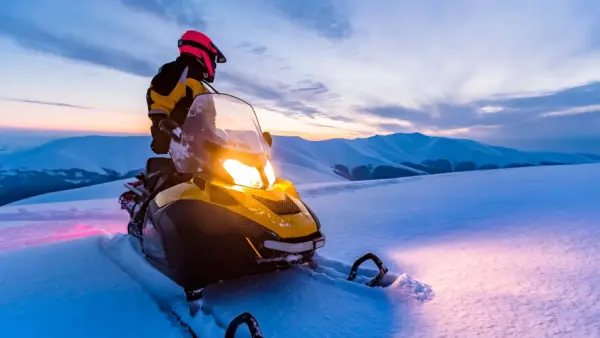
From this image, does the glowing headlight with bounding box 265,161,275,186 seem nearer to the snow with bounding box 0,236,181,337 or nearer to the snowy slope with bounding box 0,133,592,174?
the snow with bounding box 0,236,181,337

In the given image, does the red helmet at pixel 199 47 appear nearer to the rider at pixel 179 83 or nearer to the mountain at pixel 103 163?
the rider at pixel 179 83

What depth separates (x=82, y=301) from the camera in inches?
A: 117

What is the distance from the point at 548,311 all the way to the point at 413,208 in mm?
6002

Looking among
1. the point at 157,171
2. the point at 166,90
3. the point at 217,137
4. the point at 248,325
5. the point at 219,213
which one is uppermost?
the point at 166,90

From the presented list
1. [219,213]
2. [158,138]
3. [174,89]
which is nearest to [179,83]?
[174,89]

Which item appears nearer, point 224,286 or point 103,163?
point 224,286

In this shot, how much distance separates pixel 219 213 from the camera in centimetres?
281

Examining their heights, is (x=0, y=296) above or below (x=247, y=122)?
below

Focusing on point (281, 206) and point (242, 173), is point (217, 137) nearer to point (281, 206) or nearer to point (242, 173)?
point (242, 173)

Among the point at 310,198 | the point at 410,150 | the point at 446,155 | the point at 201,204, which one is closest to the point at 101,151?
the point at 310,198

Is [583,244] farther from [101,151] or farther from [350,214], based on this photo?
[101,151]

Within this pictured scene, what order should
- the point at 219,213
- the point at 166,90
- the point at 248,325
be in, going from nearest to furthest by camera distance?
1. the point at 248,325
2. the point at 219,213
3. the point at 166,90

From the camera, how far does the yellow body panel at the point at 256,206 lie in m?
2.80

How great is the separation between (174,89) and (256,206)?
1696mm
